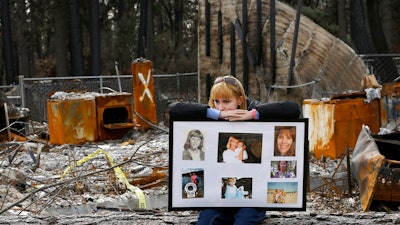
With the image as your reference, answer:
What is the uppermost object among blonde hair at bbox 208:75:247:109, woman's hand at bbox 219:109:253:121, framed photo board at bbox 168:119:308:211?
blonde hair at bbox 208:75:247:109

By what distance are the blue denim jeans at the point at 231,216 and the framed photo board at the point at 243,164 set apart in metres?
0.03

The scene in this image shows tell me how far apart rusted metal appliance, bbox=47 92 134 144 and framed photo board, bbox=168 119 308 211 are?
910 centimetres

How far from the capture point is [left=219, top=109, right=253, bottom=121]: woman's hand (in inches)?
143

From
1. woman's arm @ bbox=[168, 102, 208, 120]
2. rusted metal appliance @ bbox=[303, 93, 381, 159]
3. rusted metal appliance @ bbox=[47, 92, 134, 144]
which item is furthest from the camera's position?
rusted metal appliance @ bbox=[47, 92, 134, 144]

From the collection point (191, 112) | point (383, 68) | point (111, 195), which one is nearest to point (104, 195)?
point (111, 195)

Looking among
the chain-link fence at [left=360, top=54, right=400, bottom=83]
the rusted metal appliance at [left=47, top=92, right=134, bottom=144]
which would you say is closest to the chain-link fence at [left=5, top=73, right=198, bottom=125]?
the rusted metal appliance at [left=47, top=92, right=134, bottom=144]

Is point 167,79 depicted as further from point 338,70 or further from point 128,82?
point 338,70

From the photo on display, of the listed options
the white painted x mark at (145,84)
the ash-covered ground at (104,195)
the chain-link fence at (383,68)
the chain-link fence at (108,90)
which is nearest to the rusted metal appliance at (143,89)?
the white painted x mark at (145,84)

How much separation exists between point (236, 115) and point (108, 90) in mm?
14118

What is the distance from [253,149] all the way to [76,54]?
24.4m

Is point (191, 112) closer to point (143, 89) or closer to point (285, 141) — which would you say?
point (285, 141)

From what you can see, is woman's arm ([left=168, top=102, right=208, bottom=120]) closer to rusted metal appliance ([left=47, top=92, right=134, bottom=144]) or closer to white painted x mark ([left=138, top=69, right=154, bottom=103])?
rusted metal appliance ([left=47, top=92, right=134, bottom=144])

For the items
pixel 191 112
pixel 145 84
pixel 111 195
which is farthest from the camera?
pixel 145 84

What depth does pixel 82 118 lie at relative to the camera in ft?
41.3
